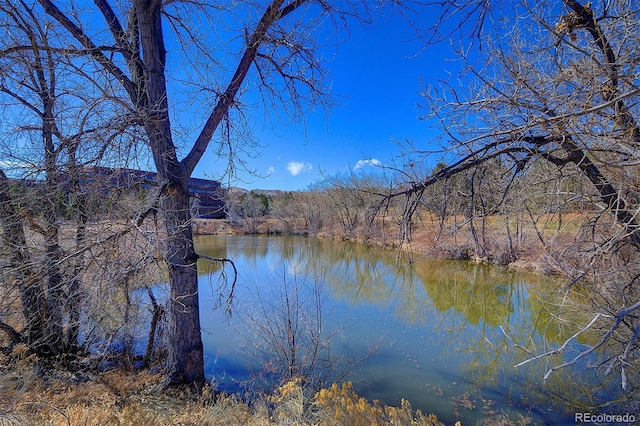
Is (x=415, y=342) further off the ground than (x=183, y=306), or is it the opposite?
(x=183, y=306)

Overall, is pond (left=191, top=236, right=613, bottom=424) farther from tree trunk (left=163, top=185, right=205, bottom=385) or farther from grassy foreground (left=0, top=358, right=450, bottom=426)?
grassy foreground (left=0, top=358, right=450, bottom=426)

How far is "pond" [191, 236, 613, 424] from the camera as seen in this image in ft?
17.1

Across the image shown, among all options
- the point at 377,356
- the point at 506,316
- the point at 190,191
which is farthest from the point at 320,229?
the point at 190,191

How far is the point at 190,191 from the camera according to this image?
4473mm

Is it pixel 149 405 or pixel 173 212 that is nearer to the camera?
pixel 173 212

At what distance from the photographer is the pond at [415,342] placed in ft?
17.1

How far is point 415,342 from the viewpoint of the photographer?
740 centimetres

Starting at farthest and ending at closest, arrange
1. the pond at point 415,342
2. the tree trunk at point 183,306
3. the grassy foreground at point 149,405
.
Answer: the pond at point 415,342 < the tree trunk at point 183,306 < the grassy foreground at point 149,405
